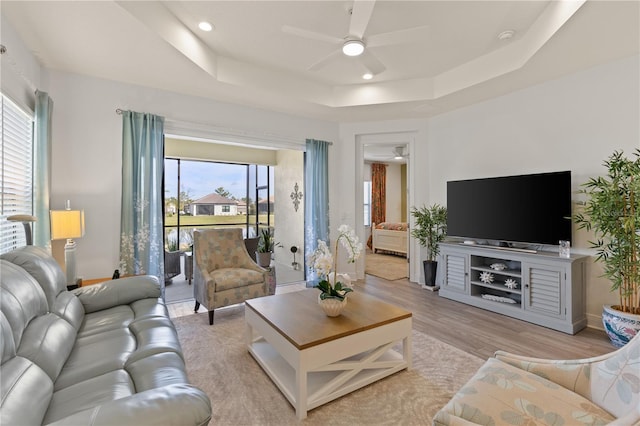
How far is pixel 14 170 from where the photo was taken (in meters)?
2.51

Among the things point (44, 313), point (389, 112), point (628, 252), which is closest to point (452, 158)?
point (389, 112)

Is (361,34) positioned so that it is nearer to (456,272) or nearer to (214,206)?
(456,272)

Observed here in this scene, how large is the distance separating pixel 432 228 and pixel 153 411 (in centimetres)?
438

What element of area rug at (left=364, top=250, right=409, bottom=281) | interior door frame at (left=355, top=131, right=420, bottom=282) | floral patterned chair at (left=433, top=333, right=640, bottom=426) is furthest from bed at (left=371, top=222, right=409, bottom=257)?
floral patterned chair at (left=433, top=333, right=640, bottom=426)

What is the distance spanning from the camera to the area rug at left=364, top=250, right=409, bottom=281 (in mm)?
5543

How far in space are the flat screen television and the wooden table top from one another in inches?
83.8

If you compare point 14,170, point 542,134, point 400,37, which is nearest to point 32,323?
point 14,170

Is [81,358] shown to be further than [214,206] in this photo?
No

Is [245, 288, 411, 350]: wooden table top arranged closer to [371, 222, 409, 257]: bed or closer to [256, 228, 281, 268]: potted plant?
[256, 228, 281, 268]: potted plant

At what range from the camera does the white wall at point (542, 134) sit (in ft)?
10.0

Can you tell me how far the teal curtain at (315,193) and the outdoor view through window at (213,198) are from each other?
2164 mm

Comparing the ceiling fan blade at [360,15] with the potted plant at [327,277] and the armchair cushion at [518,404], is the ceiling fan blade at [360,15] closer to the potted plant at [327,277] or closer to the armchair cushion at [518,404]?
the potted plant at [327,277]

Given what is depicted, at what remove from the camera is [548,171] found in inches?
139

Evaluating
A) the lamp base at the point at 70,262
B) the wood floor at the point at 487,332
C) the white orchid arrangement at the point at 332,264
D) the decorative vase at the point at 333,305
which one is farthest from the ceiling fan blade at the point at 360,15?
the lamp base at the point at 70,262
